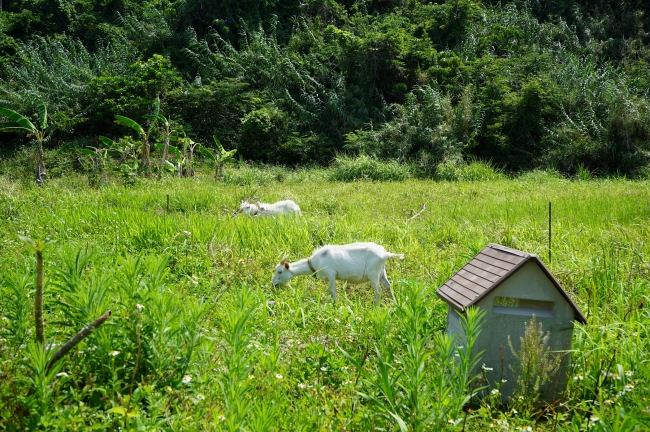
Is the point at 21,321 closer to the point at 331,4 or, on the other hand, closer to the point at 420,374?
the point at 420,374

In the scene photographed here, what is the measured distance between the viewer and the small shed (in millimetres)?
2801

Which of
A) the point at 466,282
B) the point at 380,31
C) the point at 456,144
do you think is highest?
the point at 380,31

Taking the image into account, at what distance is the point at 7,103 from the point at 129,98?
492 centimetres

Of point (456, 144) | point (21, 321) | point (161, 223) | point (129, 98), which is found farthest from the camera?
point (129, 98)

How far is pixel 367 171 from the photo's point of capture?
46.6 ft

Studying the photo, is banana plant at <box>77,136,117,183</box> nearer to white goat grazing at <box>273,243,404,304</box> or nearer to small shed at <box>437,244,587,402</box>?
white goat grazing at <box>273,243,404,304</box>

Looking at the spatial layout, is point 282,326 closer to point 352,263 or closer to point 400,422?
point 352,263

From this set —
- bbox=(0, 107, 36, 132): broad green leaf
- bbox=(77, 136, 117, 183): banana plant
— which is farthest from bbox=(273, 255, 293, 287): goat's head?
bbox=(0, 107, 36, 132): broad green leaf

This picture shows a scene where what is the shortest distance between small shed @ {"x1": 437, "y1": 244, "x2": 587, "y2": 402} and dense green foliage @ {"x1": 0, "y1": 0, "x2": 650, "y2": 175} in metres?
12.6

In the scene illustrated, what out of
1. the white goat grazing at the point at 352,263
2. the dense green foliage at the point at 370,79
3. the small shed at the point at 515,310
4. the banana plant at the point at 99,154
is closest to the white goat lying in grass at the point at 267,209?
the white goat grazing at the point at 352,263

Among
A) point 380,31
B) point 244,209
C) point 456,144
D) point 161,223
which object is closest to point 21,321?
point 161,223

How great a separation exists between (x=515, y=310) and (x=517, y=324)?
0.26 feet

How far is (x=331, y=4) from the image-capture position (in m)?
22.3

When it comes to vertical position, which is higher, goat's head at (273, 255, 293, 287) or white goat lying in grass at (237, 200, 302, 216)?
goat's head at (273, 255, 293, 287)
